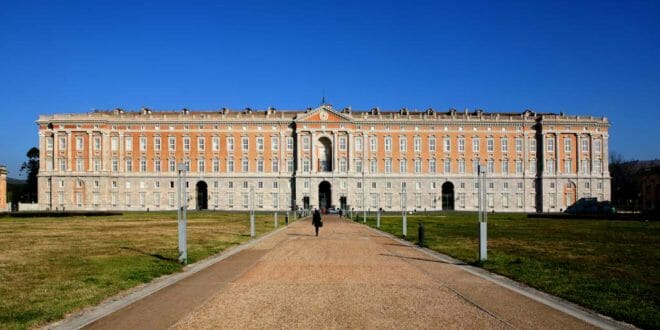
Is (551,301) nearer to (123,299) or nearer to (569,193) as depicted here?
(123,299)

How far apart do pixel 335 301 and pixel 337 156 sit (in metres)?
89.1

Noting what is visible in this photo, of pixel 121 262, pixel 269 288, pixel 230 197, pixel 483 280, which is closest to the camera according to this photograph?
pixel 269 288

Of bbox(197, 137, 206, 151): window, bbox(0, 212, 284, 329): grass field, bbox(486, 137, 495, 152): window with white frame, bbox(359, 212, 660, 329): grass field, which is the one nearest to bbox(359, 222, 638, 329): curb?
bbox(359, 212, 660, 329): grass field

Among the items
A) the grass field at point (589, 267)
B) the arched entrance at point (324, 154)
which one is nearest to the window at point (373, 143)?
the arched entrance at point (324, 154)

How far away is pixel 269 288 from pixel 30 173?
133062 millimetres

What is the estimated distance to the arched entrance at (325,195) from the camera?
340 ft

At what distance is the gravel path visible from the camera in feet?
36.8

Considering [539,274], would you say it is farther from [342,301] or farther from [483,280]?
[342,301]

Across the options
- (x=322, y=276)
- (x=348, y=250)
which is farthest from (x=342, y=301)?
(x=348, y=250)

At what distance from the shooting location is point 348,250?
1065 inches

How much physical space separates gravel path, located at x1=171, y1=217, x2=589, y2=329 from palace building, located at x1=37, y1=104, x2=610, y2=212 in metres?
81.4

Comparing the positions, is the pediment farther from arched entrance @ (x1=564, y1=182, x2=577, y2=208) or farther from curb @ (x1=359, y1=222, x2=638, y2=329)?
curb @ (x1=359, y1=222, x2=638, y2=329)

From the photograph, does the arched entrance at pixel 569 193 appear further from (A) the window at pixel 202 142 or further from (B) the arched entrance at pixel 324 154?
(A) the window at pixel 202 142

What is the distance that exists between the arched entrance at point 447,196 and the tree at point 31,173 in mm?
81682
